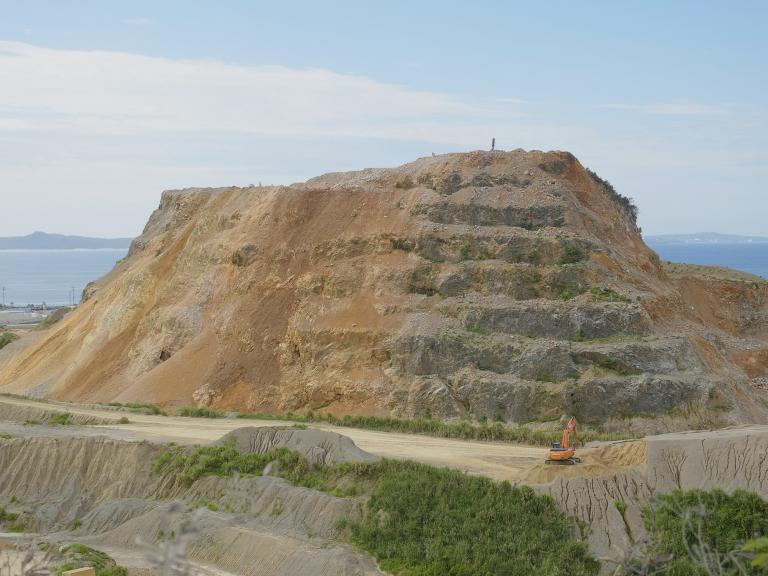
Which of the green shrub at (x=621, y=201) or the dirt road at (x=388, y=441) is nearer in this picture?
the dirt road at (x=388, y=441)

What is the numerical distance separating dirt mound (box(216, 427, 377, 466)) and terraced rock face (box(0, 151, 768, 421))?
25.2 feet

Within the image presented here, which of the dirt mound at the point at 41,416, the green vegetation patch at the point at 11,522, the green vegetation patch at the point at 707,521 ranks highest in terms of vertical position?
the green vegetation patch at the point at 707,521

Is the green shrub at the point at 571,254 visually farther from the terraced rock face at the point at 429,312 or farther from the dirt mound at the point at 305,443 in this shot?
the dirt mound at the point at 305,443

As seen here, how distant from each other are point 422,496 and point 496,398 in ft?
35.3

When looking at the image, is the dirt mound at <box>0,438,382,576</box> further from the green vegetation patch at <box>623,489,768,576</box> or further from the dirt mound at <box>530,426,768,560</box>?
the green vegetation patch at <box>623,489,768,576</box>

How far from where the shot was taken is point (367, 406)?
36906 millimetres

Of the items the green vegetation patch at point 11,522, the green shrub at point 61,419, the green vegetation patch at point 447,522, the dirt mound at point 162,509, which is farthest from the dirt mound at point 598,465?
the green shrub at point 61,419

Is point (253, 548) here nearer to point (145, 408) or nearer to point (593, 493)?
point (593, 493)

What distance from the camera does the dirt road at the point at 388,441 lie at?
27.8m

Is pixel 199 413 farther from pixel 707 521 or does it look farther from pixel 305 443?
pixel 707 521

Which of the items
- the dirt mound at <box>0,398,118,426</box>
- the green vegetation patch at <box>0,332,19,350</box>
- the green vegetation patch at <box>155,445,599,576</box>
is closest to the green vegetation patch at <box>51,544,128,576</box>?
the green vegetation patch at <box>155,445,599,576</box>

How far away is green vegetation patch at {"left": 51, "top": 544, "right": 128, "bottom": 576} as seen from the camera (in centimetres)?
2295

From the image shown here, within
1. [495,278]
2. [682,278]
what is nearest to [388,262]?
[495,278]

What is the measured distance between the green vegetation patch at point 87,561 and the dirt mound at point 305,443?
547cm
